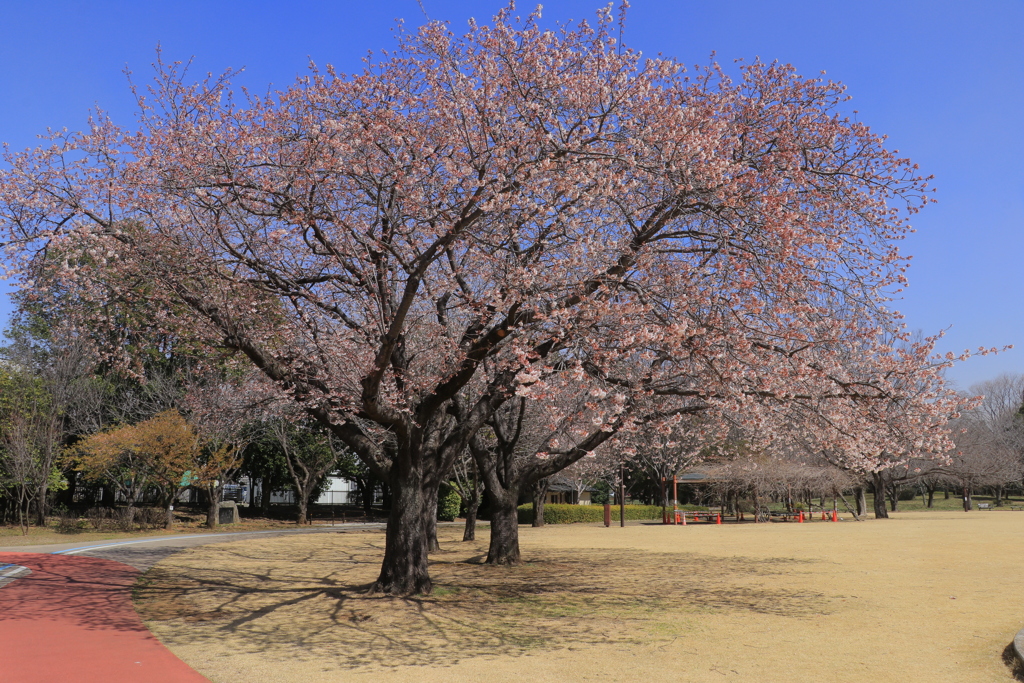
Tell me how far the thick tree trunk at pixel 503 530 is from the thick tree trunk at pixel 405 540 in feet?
16.2

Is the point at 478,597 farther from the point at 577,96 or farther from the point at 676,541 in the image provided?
the point at 676,541

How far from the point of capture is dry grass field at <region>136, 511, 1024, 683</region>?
760 centimetres

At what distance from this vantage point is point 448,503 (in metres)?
36.9

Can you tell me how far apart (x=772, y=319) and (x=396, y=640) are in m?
6.55

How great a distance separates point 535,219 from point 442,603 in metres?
6.52

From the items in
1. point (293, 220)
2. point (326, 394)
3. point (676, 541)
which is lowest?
point (676, 541)

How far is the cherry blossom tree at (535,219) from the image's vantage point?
9.02 meters

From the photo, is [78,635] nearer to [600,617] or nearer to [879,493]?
[600,617]

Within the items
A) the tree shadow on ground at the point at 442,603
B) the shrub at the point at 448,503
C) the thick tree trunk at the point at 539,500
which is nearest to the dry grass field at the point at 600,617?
the tree shadow on ground at the point at 442,603

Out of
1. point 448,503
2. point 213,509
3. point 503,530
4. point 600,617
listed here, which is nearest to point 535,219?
point 600,617

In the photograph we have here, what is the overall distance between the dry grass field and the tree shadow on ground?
4 cm

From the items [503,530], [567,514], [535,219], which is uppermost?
[535,219]

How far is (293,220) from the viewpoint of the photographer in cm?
923

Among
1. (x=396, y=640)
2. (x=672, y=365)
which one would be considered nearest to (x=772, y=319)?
(x=672, y=365)
